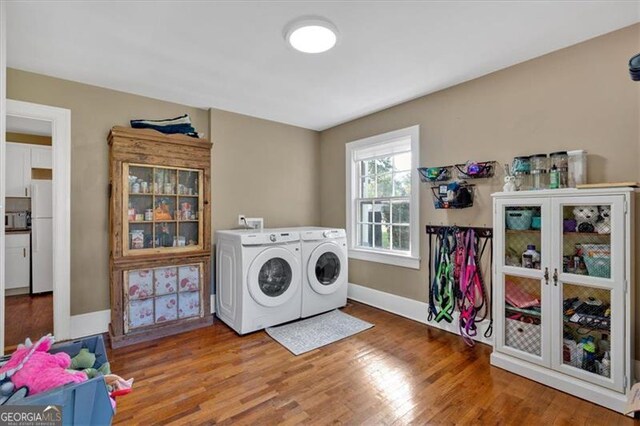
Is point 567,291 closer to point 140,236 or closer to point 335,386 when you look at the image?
point 335,386

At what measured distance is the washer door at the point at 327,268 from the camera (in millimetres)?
3326

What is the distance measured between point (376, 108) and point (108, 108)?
283 cm

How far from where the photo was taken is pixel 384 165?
12.3 feet

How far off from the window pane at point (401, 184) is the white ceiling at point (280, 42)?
0.89 metres

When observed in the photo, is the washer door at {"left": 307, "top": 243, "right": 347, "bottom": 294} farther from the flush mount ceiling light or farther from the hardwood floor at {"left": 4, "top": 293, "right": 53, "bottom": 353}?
the hardwood floor at {"left": 4, "top": 293, "right": 53, "bottom": 353}

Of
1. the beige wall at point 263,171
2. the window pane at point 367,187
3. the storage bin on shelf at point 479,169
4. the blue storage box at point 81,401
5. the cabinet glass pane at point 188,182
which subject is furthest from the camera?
the window pane at point 367,187

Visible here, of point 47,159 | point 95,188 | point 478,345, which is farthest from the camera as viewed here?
point 47,159

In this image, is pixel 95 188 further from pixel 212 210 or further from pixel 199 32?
pixel 199 32

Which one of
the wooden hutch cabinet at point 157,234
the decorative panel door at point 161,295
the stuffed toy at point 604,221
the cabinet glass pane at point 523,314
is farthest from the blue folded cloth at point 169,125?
the stuffed toy at point 604,221

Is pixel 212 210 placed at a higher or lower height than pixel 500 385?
higher

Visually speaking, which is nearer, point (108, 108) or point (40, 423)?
point (40, 423)

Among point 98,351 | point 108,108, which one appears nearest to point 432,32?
point 98,351

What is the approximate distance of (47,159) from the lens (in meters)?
4.45

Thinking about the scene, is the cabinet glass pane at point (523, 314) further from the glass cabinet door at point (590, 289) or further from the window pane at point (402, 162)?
the window pane at point (402, 162)
